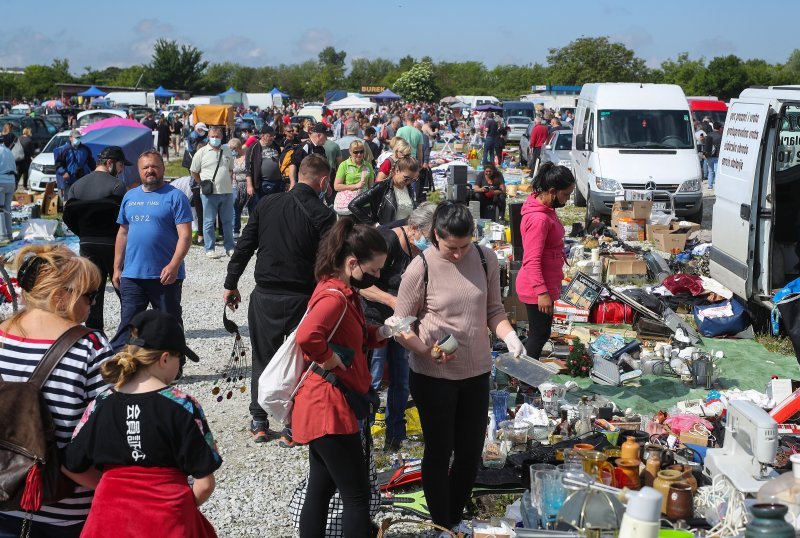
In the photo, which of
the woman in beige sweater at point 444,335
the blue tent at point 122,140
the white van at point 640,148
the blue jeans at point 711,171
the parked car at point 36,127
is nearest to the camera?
the woman in beige sweater at point 444,335

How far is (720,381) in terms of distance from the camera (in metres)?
7.77

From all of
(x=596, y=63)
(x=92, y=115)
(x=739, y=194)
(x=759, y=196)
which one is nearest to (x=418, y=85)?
(x=596, y=63)

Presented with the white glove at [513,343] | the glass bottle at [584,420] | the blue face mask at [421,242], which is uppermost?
the blue face mask at [421,242]

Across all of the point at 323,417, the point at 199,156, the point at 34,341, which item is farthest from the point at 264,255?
the point at 199,156

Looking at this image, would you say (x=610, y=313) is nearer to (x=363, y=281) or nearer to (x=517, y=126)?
(x=363, y=281)

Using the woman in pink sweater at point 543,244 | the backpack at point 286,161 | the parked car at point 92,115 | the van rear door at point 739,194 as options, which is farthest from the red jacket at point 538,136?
the woman in pink sweater at point 543,244

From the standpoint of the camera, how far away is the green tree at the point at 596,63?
219 ft

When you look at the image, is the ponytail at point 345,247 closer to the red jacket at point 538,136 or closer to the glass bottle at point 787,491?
the glass bottle at point 787,491

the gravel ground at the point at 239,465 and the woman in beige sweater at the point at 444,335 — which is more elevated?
the woman in beige sweater at the point at 444,335

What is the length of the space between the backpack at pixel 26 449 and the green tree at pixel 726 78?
2495 inches

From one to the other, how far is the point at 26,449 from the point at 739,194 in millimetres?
7474

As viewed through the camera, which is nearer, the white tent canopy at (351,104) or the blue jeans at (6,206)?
the blue jeans at (6,206)

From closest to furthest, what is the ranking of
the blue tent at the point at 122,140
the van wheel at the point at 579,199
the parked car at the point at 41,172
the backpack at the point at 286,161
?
the backpack at the point at 286,161 → the blue tent at the point at 122,140 → the van wheel at the point at 579,199 → the parked car at the point at 41,172

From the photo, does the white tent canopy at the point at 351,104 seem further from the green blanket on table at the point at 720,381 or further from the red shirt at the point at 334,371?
the red shirt at the point at 334,371
